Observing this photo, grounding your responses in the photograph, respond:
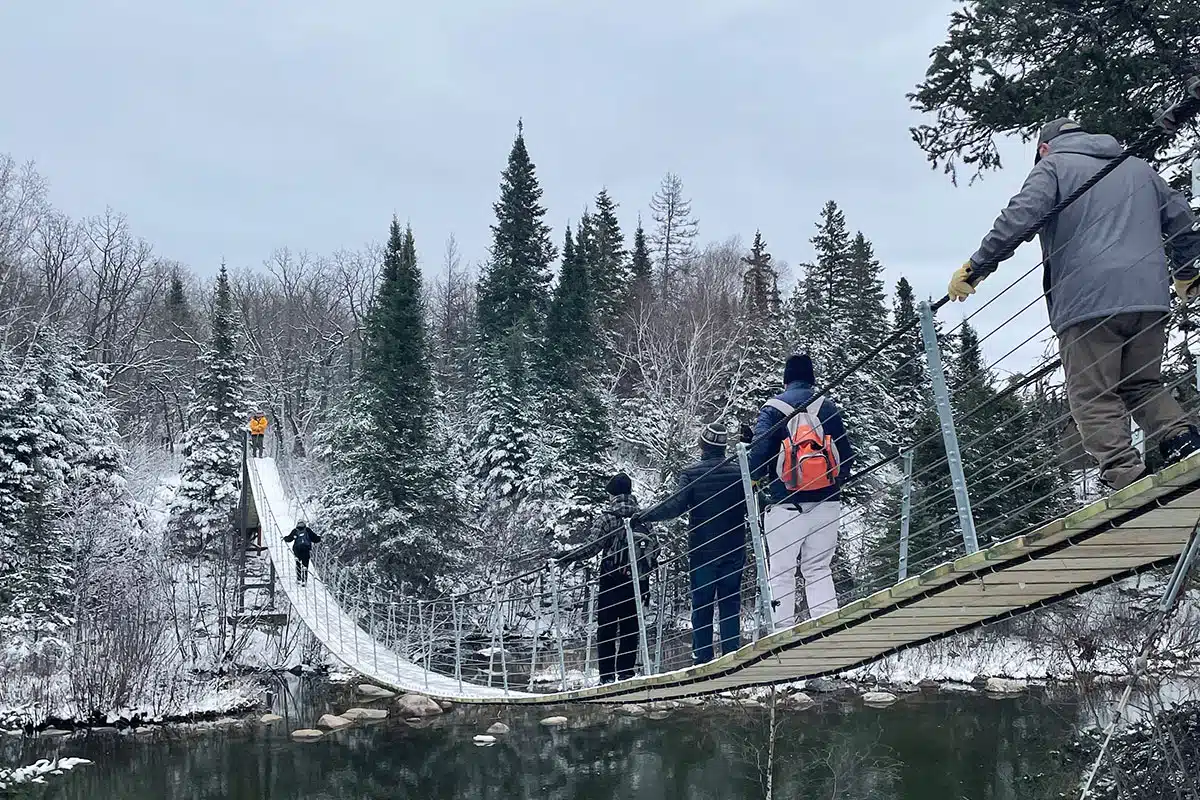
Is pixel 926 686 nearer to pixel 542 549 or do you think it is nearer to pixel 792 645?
pixel 542 549

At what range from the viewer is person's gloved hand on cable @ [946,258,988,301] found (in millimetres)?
2705

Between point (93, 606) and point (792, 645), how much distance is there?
1316cm

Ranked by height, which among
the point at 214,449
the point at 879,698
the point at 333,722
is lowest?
the point at 879,698

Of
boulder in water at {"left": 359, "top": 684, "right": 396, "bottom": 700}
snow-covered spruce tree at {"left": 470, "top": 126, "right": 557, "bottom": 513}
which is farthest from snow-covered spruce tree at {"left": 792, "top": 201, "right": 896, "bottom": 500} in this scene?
boulder in water at {"left": 359, "top": 684, "right": 396, "bottom": 700}

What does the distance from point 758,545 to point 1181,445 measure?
1481 millimetres

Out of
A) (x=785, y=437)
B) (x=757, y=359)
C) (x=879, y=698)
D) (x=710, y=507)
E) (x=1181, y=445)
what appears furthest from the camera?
(x=757, y=359)

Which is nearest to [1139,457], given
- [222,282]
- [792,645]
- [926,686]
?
[792,645]

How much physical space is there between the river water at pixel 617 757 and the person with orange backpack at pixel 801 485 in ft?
20.1

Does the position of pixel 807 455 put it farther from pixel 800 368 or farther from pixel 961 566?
pixel 961 566

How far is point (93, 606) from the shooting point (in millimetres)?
14461

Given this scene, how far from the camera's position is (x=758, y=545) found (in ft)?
11.9

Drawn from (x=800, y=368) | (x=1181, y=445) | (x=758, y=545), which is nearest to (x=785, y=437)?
(x=800, y=368)

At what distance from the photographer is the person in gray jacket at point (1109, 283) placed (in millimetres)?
2555

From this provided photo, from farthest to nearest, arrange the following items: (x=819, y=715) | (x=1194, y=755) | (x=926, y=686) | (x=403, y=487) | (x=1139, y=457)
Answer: (x=403, y=487) → (x=926, y=686) → (x=819, y=715) → (x=1194, y=755) → (x=1139, y=457)
